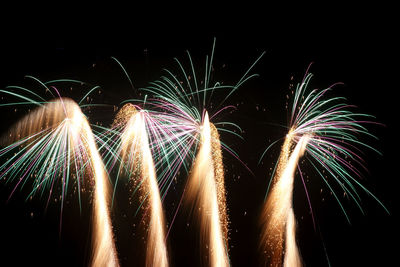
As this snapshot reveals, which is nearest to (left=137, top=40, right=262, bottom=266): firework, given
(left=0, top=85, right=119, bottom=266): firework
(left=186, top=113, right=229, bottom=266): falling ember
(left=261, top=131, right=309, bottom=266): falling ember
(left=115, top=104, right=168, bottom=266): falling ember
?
(left=186, top=113, right=229, bottom=266): falling ember

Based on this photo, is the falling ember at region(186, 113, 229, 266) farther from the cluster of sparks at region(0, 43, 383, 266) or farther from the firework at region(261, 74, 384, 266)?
the firework at region(261, 74, 384, 266)

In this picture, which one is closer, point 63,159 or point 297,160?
point 63,159

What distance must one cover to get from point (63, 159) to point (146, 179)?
90 centimetres

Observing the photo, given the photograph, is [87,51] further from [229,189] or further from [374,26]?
[374,26]

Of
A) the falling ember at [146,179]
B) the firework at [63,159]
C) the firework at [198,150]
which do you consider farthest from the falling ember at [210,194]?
the firework at [63,159]

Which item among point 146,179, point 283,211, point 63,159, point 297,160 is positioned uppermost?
point 63,159

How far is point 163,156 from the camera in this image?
2.63 meters

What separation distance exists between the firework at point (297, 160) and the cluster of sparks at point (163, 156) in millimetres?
11

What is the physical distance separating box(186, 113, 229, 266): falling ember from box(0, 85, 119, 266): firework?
96 cm

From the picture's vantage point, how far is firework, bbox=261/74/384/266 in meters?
2.71

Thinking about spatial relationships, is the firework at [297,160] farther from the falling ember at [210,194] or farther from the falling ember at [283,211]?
the falling ember at [210,194]

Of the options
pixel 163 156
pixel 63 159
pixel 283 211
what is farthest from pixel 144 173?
pixel 283 211

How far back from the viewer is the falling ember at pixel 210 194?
2643 mm

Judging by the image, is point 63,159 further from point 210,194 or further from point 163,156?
point 210,194
